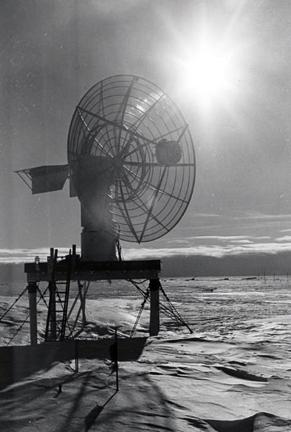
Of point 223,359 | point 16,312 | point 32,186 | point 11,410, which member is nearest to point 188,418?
point 11,410

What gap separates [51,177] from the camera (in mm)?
25812

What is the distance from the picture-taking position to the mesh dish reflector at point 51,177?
1013 inches

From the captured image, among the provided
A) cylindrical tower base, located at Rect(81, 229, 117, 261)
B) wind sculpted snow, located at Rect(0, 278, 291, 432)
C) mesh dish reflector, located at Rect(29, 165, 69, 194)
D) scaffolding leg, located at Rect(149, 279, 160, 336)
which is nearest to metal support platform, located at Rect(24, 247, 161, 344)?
scaffolding leg, located at Rect(149, 279, 160, 336)

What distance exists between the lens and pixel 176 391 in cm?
1241

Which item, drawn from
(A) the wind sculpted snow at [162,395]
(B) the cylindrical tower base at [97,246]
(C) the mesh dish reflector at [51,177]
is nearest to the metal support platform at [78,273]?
(B) the cylindrical tower base at [97,246]

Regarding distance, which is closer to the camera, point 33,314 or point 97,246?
point 97,246

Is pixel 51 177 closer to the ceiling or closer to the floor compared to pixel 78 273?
closer to the ceiling

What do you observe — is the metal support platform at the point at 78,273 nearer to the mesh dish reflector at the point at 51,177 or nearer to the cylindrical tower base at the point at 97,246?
the cylindrical tower base at the point at 97,246

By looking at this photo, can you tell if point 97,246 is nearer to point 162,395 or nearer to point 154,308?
point 154,308

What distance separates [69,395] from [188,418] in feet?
9.52

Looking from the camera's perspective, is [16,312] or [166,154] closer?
[166,154]

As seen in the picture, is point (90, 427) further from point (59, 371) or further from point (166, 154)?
point (166, 154)

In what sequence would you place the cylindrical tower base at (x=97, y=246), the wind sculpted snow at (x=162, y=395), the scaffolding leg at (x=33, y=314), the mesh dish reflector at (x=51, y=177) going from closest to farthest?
1. the wind sculpted snow at (x=162, y=395)
2. the cylindrical tower base at (x=97, y=246)
3. the scaffolding leg at (x=33, y=314)
4. the mesh dish reflector at (x=51, y=177)

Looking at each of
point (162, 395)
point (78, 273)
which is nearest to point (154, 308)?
point (78, 273)
